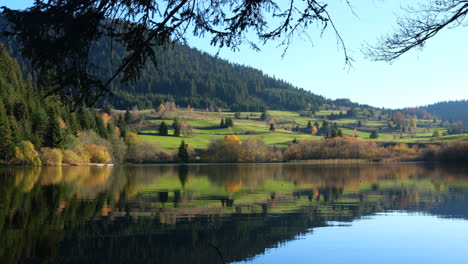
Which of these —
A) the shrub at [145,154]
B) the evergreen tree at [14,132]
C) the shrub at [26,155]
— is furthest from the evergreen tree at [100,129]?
the evergreen tree at [14,132]

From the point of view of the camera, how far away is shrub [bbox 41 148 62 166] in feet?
263

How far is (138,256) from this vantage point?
11516 millimetres

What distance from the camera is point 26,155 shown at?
76.1 metres

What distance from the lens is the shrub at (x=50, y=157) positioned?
8019 cm

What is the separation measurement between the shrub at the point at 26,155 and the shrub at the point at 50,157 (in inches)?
71.6

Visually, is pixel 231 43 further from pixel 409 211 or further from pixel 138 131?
pixel 138 131

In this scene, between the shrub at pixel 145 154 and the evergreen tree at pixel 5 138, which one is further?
the shrub at pixel 145 154

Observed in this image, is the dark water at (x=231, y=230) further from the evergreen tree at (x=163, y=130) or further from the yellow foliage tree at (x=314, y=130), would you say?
the yellow foliage tree at (x=314, y=130)

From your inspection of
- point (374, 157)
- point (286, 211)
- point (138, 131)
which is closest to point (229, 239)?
point (286, 211)

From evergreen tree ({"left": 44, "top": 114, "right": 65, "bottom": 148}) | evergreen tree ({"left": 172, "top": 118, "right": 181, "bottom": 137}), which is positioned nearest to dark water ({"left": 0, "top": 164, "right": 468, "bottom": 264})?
evergreen tree ({"left": 44, "top": 114, "right": 65, "bottom": 148})

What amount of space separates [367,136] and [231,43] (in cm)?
17235

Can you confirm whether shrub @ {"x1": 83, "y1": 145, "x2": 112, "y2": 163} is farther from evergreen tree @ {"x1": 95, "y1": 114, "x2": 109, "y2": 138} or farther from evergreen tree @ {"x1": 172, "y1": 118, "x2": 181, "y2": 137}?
evergreen tree @ {"x1": 172, "y1": 118, "x2": 181, "y2": 137}

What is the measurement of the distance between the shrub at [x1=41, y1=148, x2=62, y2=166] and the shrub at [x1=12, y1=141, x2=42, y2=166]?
5.96 feet

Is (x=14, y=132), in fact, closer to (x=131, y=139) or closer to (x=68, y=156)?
(x=68, y=156)
